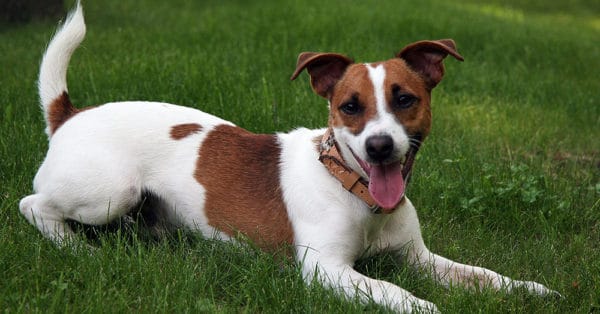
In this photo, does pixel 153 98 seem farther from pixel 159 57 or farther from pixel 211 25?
pixel 211 25

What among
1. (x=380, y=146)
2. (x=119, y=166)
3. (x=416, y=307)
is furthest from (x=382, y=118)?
(x=119, y=166)

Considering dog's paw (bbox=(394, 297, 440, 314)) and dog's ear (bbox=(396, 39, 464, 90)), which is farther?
dog's ear (bbox=(396, 39, 464, 90))

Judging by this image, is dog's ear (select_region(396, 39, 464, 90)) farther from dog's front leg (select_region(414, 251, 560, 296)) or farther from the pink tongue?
dog's front leg (select_region(414, 251, 560, 296))

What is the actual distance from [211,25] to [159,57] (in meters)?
2.35

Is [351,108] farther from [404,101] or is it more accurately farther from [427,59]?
[427,59]

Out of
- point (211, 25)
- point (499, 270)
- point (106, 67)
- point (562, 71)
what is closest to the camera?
point (499, 270)

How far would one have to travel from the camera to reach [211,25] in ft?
33.1

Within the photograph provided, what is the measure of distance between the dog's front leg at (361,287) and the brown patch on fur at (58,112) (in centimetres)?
170

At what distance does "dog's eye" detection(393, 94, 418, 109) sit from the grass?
34.9 inches

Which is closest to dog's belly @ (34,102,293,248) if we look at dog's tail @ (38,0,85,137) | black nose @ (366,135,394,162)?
dog's tail @ (38,0,85,137)

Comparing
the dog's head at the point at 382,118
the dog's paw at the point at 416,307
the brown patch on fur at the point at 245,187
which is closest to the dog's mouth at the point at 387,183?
the dog's head at the point at 382,118

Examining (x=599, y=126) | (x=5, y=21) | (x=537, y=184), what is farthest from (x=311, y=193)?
(x=5, y=21)

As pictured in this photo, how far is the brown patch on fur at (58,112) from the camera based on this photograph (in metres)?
4.64

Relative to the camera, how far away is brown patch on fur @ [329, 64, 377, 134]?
152 inches
